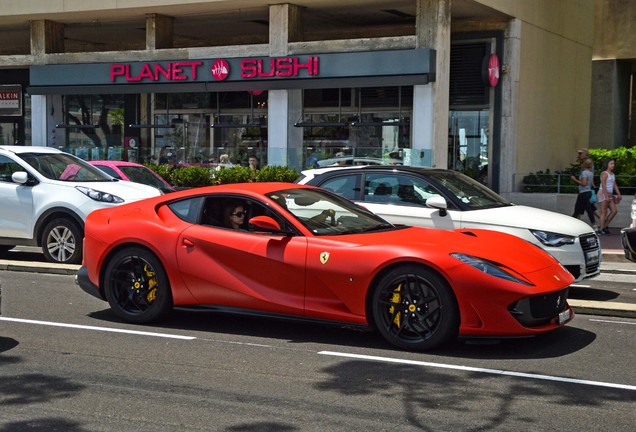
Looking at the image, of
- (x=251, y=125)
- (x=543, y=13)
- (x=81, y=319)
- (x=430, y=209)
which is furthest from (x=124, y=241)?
(x=543, y=13)

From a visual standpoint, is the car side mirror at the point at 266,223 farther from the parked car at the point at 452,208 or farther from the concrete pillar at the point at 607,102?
the concrete pillar at the point at 607,102

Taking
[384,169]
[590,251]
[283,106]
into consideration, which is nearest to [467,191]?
[384,169]

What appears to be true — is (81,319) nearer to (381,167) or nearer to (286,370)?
(286,370)

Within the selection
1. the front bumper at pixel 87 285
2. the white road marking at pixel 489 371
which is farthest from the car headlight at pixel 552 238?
the front bumper at pixel 87 285

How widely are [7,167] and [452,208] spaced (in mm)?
6654

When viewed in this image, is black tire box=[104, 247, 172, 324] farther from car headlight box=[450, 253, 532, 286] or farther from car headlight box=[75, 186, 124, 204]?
car headlight box=[75, 186, 124, 204]

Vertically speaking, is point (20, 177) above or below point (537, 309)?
above

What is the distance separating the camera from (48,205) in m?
12.8

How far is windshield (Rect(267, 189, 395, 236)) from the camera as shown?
26.7ft

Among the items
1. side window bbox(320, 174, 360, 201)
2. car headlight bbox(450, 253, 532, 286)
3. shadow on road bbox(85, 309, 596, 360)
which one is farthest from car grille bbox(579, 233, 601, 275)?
car headlight bbox(450, 253, 532, 286)

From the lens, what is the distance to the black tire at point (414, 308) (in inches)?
285

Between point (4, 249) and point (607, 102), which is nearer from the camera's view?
point (4, 249)

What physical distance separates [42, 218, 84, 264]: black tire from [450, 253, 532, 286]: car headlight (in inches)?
280

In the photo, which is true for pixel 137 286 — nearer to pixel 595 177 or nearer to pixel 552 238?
pixel 552 238
